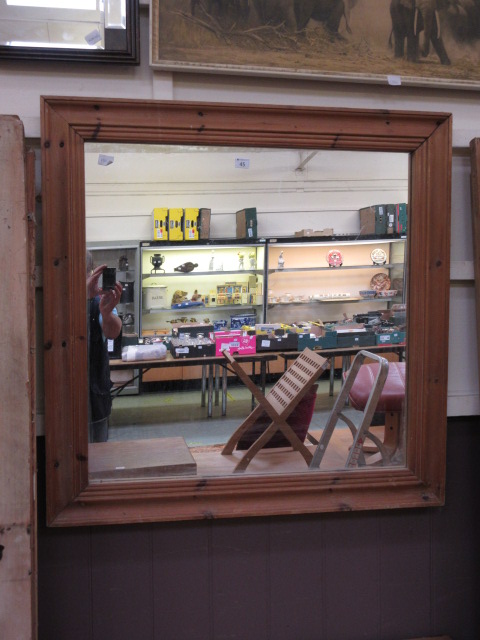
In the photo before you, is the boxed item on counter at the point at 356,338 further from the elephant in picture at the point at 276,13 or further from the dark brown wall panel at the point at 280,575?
the elephant in picture at the point at 276,13

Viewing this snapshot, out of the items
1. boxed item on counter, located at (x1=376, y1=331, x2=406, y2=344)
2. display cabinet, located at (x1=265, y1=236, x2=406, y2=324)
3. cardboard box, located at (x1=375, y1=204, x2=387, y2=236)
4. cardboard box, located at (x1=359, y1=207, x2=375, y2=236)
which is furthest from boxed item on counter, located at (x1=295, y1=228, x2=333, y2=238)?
boxed item on counter, located at (x1=376, y1=331, x2=406, y2=344)

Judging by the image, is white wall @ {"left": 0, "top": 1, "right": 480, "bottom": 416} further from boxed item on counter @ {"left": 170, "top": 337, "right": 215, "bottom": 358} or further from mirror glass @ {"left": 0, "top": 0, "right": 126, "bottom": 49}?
boxed item on counter @ {"left": 170, "top": 337, "right": 215, "bottom": 358}

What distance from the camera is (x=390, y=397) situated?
2.20 m

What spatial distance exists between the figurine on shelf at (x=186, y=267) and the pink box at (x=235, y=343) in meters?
0.43

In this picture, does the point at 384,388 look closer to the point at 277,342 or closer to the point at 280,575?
the point at 277,342

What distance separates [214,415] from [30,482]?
687mm

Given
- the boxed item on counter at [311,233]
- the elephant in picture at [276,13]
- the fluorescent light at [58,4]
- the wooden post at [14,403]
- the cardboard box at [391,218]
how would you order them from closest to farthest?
the wooden post at [14,403] → the fluorescent light at [58,4] → the elephant in picture at [276,13] → the cardboard box at [391,218] → the boxed item on counter at [311,233]

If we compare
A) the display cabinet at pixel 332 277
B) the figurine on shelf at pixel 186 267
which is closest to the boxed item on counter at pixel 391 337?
the display cabinet at pixel 332 277

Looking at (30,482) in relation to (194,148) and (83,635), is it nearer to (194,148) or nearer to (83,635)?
(83,635)

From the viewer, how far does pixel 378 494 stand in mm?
2133

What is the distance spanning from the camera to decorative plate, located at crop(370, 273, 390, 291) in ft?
7.47

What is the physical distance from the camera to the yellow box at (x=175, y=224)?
2.47 metres

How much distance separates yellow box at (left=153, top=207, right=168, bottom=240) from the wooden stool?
97 centimetres

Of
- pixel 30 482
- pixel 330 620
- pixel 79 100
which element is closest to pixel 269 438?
pixel 330 620
